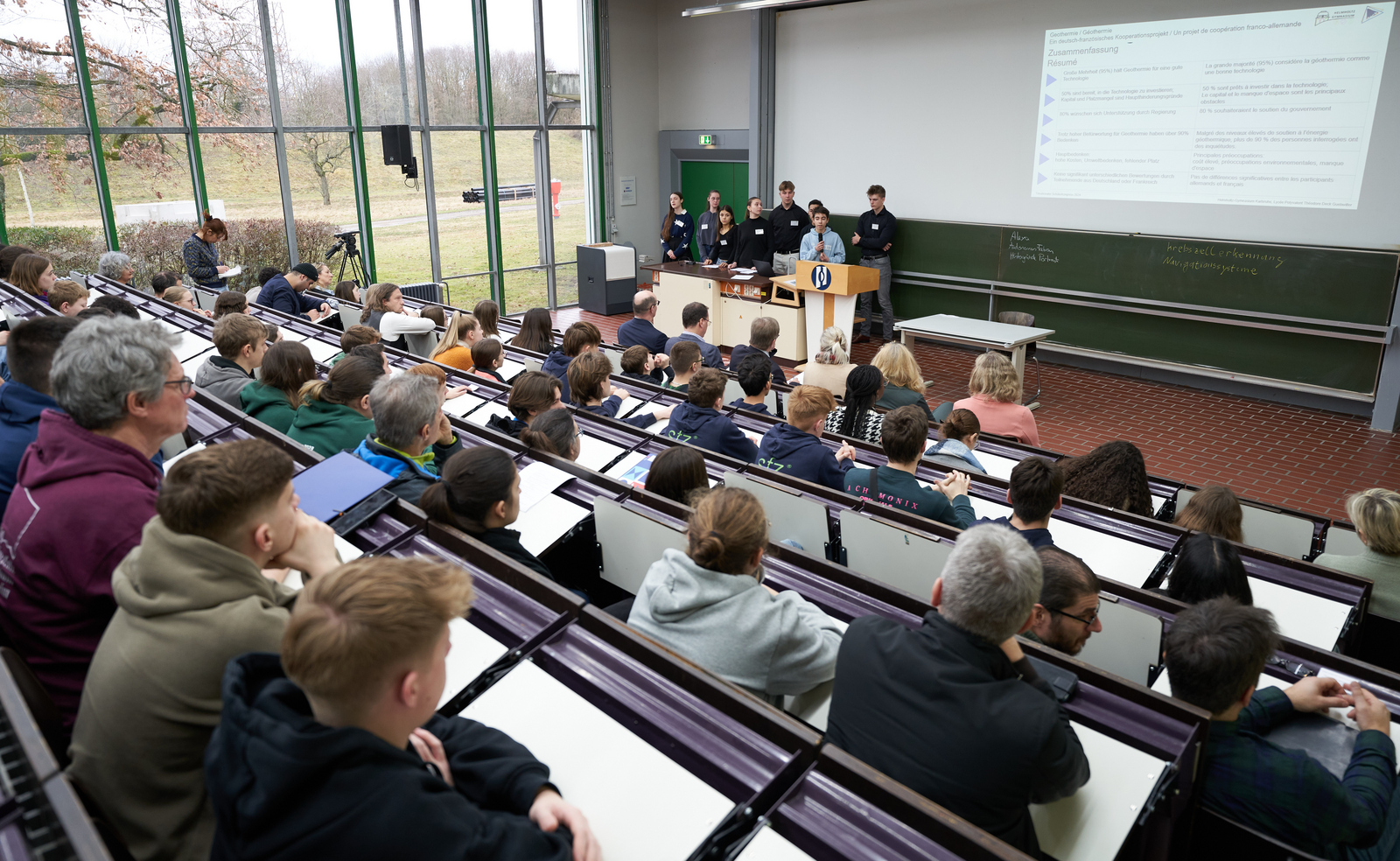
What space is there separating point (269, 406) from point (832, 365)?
3.48 meters

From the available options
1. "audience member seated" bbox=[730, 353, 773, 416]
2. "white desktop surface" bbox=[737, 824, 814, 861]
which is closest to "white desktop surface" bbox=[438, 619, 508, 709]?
"white desktop surface" bbox=[737, 824, 814, 861]

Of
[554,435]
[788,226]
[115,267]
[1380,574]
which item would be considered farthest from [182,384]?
[788,226]

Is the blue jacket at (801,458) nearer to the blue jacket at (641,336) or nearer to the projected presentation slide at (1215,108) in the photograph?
the blue jacket at (641,336)

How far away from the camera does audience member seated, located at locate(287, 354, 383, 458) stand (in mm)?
3350

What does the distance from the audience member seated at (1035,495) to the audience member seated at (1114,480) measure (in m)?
0.75

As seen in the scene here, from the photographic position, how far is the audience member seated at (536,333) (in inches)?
256

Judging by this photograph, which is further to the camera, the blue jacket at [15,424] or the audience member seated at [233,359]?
the audience member seated at [233,359]

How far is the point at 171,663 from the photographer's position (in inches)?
53.9

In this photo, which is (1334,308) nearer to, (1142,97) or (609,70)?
(1142,97)

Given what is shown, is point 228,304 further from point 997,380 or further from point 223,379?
point 997,380

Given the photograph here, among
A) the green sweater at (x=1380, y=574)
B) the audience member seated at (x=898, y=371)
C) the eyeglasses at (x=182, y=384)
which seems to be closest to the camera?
the eyeglasses at (x=182, y=384)

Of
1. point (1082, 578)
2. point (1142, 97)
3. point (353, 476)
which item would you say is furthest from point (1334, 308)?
point (353, 476)

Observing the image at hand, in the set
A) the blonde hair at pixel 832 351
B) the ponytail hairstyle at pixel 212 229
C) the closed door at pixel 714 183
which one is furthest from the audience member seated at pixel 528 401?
the closed door at pixel 714 183

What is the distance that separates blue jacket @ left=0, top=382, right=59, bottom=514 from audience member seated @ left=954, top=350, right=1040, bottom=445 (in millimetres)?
4118
